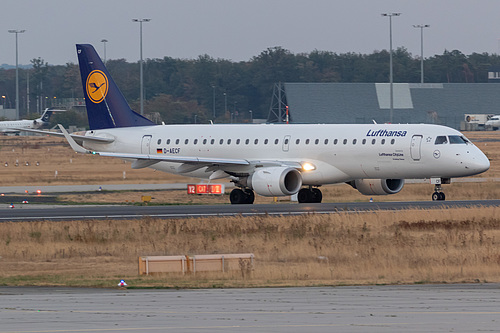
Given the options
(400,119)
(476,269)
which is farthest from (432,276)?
(400,119)

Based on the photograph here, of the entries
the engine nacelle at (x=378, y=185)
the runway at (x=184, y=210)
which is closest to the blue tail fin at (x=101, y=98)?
the runway at (x=184, y=210)

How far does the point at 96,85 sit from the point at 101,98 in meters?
0.81

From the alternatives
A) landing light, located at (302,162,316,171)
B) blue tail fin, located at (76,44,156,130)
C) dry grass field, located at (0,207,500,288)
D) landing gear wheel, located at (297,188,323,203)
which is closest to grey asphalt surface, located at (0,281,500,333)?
dry grass field, located at (0,207,500,288)

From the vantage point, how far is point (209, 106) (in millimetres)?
161250

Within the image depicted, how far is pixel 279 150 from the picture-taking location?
43938 millimetres

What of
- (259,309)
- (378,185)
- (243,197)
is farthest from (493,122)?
(259,309)

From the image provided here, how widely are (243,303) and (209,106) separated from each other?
476 ft

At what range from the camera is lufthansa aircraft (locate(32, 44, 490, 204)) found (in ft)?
134

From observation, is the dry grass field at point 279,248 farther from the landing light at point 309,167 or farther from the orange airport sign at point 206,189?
the orange airport sign at point 206,189

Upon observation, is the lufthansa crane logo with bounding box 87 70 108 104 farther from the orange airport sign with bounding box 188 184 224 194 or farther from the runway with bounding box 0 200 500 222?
the runway with bounding box 0 200 500 222

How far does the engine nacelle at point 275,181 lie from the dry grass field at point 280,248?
6.91 m

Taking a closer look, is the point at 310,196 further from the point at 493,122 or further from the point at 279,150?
the point at 493,122

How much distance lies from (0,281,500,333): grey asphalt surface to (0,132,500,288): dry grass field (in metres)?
2.08

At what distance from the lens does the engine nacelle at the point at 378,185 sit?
42750 millimetres
